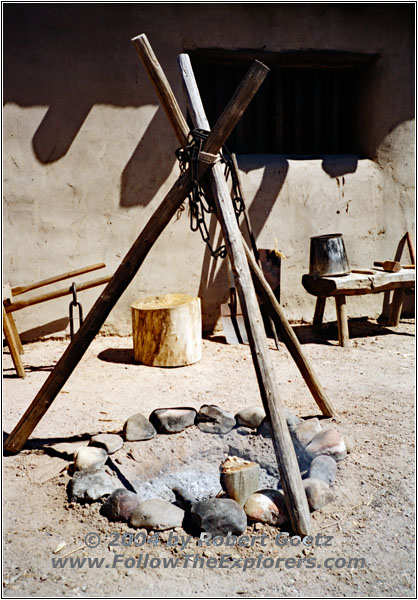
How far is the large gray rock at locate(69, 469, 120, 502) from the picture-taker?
297 centimetres

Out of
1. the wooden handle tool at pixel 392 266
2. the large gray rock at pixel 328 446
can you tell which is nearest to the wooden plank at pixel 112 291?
the large gray rock at pixel 328 446

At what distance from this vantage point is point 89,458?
10.7 ft

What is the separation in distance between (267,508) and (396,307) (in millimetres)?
4239

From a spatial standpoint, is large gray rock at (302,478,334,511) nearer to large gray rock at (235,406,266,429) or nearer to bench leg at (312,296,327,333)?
large gray rock at (235,406,266,429)

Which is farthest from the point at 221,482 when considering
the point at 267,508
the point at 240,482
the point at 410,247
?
the point at 410,247

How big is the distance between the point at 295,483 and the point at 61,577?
3.78 ft

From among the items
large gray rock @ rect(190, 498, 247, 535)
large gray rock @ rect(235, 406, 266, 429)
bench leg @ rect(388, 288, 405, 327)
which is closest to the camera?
large gray rock @ rect(190, 498, 247, 535)

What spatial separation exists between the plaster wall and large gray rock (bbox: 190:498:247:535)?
360 centimetres

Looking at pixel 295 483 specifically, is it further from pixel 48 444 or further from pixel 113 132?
pixel 113 132

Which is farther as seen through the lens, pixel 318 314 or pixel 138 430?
pixel 318 314

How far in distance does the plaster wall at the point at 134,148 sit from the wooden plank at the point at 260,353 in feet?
8.34

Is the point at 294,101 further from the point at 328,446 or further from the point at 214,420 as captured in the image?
the point at 328,446

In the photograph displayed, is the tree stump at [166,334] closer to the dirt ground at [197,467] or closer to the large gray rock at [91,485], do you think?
the dirt ground at [197,467]

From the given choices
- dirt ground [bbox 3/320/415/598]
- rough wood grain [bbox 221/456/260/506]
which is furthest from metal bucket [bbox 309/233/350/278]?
rough wood grain [bbox 221/456/260/506]
